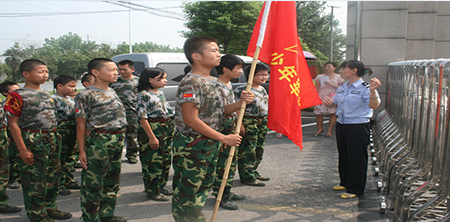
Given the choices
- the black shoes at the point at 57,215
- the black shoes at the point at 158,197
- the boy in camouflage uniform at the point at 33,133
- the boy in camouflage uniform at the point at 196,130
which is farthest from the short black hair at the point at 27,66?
the black shoes at the point at 158,197

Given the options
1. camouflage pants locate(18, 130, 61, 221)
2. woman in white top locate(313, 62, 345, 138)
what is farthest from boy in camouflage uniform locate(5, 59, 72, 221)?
woman in white top locate(313, 62, 345, 138)

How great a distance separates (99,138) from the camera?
3.47m

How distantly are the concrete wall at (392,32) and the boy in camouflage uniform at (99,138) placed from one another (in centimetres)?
747

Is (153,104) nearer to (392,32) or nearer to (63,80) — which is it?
(63,80)

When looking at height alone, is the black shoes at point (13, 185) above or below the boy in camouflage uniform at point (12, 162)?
below

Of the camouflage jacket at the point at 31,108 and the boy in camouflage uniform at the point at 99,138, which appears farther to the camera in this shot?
the camouflage jacket at the point at 31,108

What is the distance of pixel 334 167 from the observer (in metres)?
6.15

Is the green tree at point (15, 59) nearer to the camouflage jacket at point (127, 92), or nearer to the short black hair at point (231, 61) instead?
the camouflage jacket at point (127, 92)

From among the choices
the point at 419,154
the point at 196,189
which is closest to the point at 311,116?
the point at 419,154

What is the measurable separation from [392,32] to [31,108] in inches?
341

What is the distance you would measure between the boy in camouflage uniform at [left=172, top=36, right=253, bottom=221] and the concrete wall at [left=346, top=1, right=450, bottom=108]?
7.50m

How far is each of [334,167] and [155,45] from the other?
138921 millimetres

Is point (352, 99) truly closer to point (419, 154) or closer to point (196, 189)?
point (419, 154)

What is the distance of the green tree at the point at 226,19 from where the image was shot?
2888 cm
